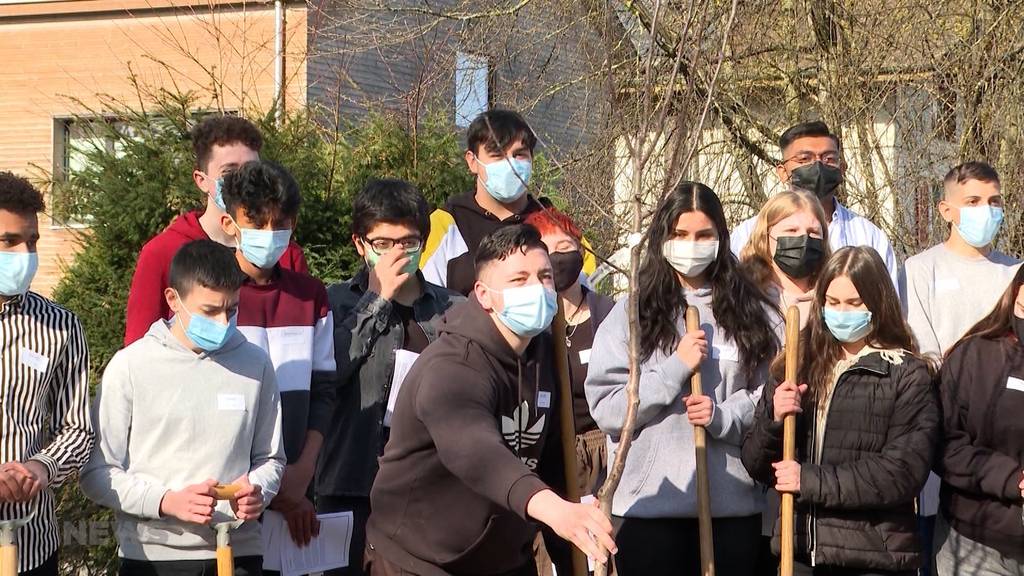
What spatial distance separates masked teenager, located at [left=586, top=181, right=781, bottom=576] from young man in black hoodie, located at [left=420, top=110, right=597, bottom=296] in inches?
46.5

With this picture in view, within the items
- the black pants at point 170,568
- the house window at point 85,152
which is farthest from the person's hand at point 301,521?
the house window at point 85,152

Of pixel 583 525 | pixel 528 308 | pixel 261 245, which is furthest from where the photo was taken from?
pixel 261 245

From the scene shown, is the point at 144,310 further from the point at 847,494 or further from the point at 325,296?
the point at 847,494

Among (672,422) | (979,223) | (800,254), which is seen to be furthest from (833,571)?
(979,223)

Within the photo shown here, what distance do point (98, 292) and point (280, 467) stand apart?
542 cm

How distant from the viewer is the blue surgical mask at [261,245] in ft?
17.5

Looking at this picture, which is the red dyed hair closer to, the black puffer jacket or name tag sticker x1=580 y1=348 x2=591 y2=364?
name tag sticker x1=580 y1=348 x2=591 y2=364

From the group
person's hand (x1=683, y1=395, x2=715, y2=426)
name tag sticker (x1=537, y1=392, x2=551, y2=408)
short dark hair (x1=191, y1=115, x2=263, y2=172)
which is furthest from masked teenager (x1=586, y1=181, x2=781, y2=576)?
short dark hair (x1=191, y1=115, x2=263, y2=172)

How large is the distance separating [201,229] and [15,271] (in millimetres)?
1084

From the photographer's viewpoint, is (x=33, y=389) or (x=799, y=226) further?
(x=799, y=226)

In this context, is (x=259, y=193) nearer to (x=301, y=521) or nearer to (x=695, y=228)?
(x=301, y=521)

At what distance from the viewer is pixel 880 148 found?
10.6m

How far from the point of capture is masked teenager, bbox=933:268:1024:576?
16.7 feet

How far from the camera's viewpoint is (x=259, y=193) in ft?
17.8
